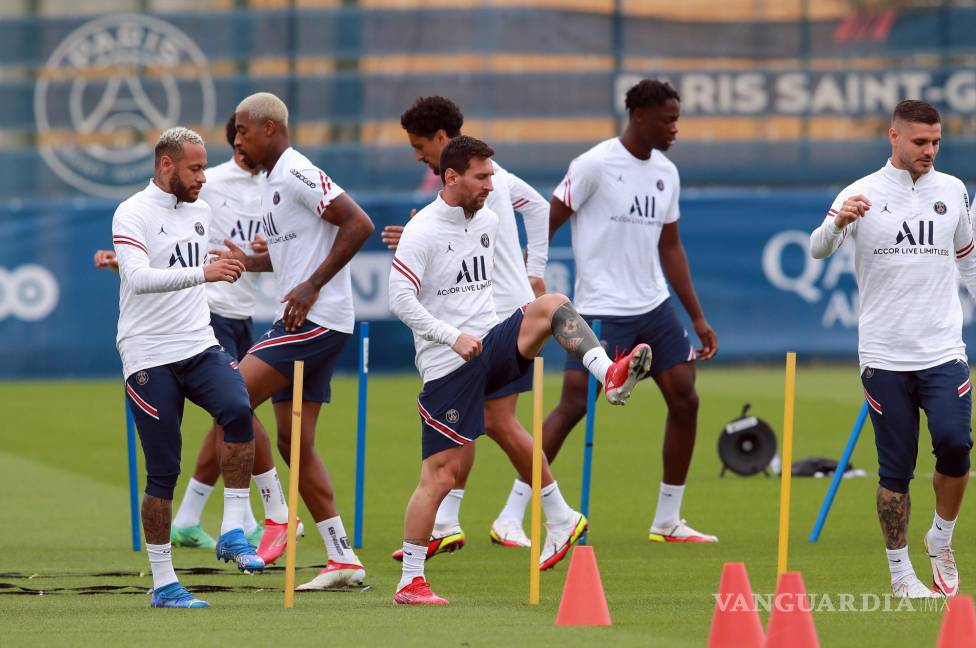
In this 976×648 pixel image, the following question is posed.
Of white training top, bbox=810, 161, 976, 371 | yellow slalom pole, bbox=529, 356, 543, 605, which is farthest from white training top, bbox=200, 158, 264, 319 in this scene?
white training top, bbox=810, 161, 976, 371

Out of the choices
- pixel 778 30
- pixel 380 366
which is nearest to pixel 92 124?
pixel 380 366

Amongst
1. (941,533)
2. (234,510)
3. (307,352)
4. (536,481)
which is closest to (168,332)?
(234,510)

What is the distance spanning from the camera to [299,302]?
9.74 meters

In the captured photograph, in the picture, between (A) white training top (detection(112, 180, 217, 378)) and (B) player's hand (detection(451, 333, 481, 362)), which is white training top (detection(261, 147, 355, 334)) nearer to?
(A) white training top (detection(112, 180, 217, 378))

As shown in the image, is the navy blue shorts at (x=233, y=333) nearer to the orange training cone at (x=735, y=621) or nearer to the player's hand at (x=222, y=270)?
the player's hand at (x=222, y=270)

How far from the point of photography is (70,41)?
26.2 m

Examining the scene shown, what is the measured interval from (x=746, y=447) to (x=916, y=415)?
569cm

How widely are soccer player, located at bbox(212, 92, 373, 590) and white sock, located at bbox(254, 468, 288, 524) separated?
0.33 meters

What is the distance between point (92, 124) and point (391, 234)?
56.0 ft

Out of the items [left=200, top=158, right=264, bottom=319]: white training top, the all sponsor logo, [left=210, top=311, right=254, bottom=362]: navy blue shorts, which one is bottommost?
[left=210, top=311, right=254, bottom=362]: navy blue shorts

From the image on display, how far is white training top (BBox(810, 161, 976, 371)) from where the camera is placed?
8.55 metres

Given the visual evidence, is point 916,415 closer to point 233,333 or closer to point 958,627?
point 958,627

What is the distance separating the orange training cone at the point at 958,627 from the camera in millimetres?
6434

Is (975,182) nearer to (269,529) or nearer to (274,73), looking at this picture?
(274,73)
